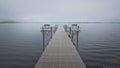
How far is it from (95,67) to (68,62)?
1149 centimetres

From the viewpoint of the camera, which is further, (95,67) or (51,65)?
(95,67)

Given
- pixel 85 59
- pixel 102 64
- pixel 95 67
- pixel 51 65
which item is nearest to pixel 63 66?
pixel 51 65

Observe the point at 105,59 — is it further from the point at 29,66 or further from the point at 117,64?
the point at 29,66

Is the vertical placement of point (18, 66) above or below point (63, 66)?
below

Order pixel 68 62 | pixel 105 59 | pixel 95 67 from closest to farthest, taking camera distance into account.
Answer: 1. pixel 68 62
2. pixel 95 67
3. pixel 105 59

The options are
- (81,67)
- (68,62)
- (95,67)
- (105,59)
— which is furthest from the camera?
(105,59)

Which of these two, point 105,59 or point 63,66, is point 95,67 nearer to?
point 105,59

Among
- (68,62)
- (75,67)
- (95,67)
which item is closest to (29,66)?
(95,67)

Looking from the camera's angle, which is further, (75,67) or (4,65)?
(4,65)

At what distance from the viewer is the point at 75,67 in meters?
14.0

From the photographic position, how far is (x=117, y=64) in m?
27.4

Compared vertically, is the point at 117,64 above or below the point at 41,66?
below

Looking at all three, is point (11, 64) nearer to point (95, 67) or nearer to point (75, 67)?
point (95, 67)

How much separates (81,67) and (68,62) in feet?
6.81
